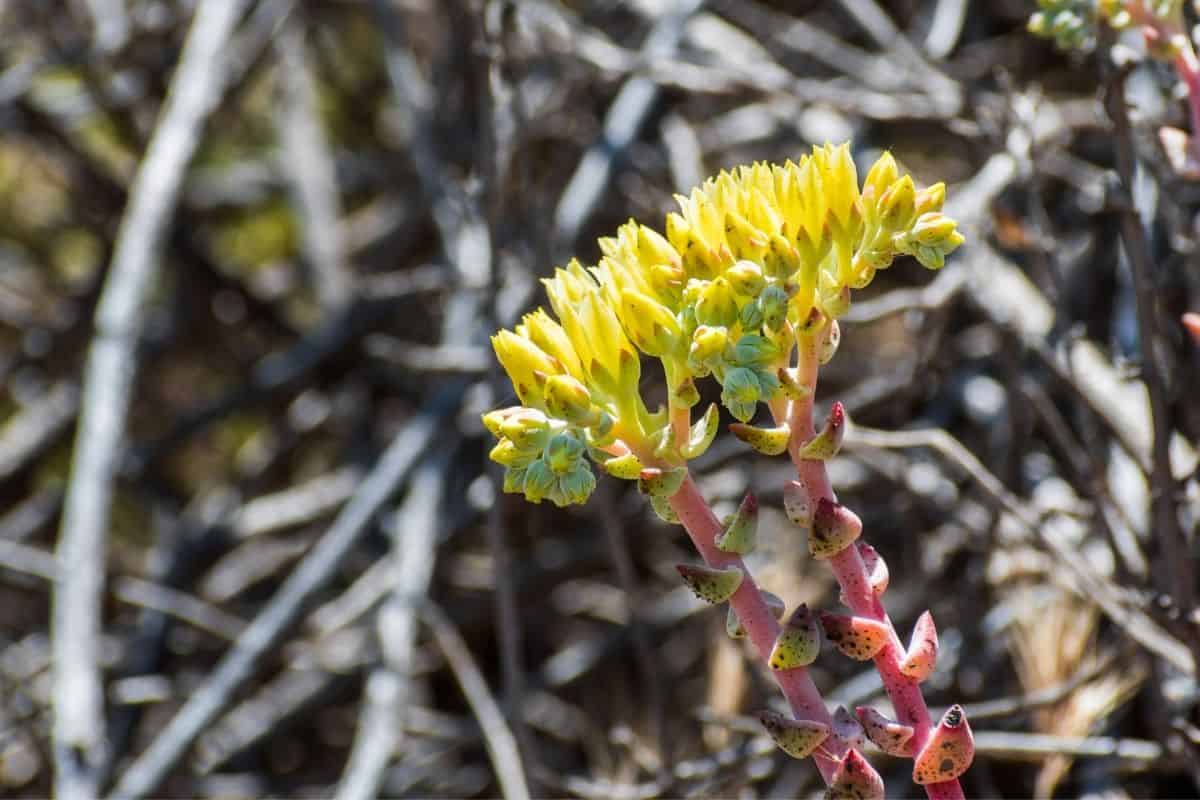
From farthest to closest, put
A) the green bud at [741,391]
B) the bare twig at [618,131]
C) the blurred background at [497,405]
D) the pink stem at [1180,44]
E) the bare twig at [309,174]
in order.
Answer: the bare twig at [309,174] → the bare twig at [618,131] → the blurred background at [497,405] → the pink stem at [1180,44] → the green bud at [741,391]

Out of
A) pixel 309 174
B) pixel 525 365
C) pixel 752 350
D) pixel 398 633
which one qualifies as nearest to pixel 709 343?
pixel 752 350

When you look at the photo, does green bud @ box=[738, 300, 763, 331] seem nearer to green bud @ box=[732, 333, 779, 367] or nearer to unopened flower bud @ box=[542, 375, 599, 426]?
green bud @ box=[732, 333, 779, 367]

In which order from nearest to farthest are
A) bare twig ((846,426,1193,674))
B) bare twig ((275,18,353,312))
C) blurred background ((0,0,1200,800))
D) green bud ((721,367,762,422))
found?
green bud ((721,367,762,422)), bare twig ((846,426,1193,674)), blurred background ((0,0,1200,800)), bare twig ((275,18,353,312))

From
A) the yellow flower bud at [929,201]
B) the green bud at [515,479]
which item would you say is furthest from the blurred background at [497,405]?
the green bud at [515,479]

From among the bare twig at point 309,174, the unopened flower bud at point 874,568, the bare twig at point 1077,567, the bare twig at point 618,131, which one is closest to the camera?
the unopened flower bud at point 874,568

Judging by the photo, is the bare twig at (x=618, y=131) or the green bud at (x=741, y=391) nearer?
the green bud at (x=741, y=391)

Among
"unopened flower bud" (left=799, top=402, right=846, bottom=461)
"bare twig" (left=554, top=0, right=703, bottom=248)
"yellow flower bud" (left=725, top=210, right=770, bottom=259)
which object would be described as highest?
"bare twig" (left=554, top=0, right=703, bottom=248)

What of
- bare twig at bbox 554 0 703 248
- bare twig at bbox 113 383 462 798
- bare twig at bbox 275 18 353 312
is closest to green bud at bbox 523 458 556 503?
bare twig at bbox 113 383 462 798

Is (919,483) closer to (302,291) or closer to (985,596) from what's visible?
(985,596)

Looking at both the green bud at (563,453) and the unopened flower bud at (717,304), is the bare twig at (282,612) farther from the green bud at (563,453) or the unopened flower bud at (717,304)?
the unopened flower bud at (717,304)
